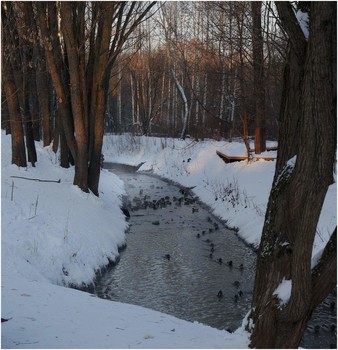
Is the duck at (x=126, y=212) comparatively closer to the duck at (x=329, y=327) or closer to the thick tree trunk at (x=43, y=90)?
the thick tree trunk at (x=43, y=90)

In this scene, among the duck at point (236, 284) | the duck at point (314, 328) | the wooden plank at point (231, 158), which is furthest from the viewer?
the wooden plank at point (231, 158)

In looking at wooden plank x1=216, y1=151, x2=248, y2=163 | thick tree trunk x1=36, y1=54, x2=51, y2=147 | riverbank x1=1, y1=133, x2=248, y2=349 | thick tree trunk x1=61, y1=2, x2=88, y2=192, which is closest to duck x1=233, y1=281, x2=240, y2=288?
riverbank x1=1, y1=133, x2=248, y2=349

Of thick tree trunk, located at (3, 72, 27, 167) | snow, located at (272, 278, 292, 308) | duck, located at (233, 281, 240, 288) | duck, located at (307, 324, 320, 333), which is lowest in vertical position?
duck, located at (307, 324, 320, 333)

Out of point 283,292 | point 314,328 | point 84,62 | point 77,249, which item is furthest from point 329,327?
point 84,62

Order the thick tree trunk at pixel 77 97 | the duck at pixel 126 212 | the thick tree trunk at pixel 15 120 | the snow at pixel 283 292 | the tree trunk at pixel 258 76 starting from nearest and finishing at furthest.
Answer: the snow at pixel 283 292 → the thick tree trunk at pixel 77 97 → the thick tree trunk at pixel 15 120 → the duck at pixel 126 212 → the tree trunk at pixel 258 76

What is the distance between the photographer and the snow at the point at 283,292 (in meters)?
3.81

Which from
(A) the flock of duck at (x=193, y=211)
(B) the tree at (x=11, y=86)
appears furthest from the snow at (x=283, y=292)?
(B) the tree at (x=11, y=86)

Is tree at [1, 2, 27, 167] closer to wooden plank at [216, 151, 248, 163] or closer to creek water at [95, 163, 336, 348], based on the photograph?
creek water at [95, 163, 336, 348]

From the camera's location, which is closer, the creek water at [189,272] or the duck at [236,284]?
the creek water at [189,272]

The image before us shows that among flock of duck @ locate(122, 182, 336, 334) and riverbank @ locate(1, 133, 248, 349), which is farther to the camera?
flock of duck @ locate(122, 182, 336, 334)

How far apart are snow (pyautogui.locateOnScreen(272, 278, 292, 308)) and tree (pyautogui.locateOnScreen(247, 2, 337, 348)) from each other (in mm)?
24

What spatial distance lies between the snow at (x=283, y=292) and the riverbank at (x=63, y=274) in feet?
2.44

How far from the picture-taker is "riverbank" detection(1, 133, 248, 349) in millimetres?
4391

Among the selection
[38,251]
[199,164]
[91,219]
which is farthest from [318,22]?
[199,164]
